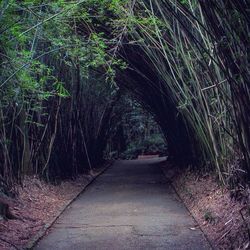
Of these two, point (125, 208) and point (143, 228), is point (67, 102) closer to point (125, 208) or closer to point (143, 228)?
point (125, 208)

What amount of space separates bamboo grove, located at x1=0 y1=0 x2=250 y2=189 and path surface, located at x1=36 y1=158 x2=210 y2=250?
81 centimetres

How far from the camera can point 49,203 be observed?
757 cm

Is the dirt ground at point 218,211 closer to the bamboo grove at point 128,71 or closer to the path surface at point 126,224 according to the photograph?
the path surface at point 126,224

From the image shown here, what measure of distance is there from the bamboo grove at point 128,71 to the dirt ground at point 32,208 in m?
0.29

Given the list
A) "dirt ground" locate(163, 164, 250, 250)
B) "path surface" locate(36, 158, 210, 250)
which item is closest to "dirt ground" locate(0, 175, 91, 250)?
"path surface" locate(36, 158, 210, 250)

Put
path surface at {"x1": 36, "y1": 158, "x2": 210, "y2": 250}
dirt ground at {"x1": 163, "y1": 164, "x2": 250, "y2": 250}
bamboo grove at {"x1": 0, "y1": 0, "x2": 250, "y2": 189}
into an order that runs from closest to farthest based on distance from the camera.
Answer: bamboo grove at {"x1": 0, "y1": 0, "x2": 250, "y2": 189}, dirt ground at {"x1": 163, "y1": 164, "x2": 250, "y2": 250}, path surface at {"x1": 36, "y1": 158, "x2": 210, "y2": 250}

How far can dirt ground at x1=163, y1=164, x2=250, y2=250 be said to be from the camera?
466 centimetres

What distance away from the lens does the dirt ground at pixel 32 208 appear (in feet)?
17.3

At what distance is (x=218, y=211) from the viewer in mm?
5941

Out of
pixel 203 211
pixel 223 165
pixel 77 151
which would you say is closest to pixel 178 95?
pixel 223 165

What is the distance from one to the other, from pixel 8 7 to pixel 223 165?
3.21 m

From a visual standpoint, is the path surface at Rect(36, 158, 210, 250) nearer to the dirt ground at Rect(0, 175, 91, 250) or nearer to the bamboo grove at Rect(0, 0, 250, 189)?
the dirt ground at Rect(0, 175, 91, 250)

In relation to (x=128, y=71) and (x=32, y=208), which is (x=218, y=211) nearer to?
(x=32, y=208)

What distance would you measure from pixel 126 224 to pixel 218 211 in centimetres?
105
